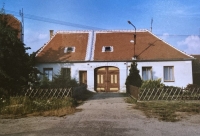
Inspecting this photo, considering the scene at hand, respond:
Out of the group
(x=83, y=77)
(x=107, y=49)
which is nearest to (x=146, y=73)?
(x=107, y=49)

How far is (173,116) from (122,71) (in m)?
13.8

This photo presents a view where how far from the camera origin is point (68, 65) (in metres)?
23.3

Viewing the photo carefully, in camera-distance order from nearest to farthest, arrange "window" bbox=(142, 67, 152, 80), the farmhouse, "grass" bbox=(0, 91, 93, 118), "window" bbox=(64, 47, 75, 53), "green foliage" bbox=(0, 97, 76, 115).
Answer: "grass" bbox=(0, 91, 93, 118), "green foliage" bbox=(0, 97, 76, 115), the farmhouse, "window" bbox=(142, 67, 152, 80), "window" bbox=(64, 47, 75, 53)

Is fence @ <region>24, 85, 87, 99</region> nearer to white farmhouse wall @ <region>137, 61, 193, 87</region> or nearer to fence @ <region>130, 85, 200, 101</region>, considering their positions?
fence @ <region>130, 85, 200, 101</region>

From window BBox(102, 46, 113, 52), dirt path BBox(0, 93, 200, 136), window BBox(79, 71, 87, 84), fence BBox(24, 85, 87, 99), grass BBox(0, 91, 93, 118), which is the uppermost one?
window BBox(102, 46, 113, 52)

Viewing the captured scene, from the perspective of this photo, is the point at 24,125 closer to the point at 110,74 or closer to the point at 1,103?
the point at 1,103

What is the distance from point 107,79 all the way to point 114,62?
201cm

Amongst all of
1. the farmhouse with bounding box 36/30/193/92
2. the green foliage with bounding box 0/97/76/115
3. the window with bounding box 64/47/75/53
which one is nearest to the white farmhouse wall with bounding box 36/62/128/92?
the farmhouse with bounding box 36/30/193/92

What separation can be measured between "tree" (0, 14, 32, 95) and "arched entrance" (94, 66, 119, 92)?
35.7 feet

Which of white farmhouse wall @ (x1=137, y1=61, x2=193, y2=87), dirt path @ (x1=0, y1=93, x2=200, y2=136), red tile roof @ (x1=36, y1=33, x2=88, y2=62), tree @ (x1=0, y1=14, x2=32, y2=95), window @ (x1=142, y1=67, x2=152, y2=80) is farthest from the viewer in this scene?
red tile roof @ (x1=36, y1=33, x2=88, y2=62)

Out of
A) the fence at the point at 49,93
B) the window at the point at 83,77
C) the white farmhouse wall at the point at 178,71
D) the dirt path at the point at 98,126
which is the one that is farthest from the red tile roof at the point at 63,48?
the dirt path at the point at 98,126

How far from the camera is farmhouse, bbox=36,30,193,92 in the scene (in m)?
22.7

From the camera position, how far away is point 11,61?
12719mm

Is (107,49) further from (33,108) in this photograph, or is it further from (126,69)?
(33,108)
